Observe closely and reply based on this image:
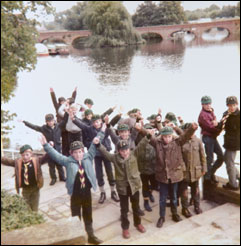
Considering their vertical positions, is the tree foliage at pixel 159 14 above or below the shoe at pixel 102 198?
above

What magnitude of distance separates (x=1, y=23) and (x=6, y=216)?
2.23 metres

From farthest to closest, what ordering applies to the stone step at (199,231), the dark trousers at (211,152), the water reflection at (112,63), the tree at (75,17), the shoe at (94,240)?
the tree at (75,17) → the water reflection at (112,63) → the dark trousers at (211,152) → the shoe at (94,240) → the stone step at (199,231)

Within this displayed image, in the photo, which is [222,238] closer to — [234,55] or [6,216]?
[6,216]

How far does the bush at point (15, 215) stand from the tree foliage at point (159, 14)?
2097 inches

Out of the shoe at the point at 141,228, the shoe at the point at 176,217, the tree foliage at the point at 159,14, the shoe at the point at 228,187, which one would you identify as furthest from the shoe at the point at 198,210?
the tree foliage at the point at 159,14

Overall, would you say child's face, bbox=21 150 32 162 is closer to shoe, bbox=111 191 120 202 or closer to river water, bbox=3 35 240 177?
shoe, bbox=111 191 120 202

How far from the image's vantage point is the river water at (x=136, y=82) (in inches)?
917

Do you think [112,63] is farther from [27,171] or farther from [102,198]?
[27,171]

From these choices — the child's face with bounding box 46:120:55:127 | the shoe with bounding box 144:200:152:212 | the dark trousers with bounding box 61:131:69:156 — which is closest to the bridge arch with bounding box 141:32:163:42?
the dark trousers with bounding box 61:131:69:156

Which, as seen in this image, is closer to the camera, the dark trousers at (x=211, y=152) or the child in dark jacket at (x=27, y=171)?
the child in dark jacket at (x=27, y=171)

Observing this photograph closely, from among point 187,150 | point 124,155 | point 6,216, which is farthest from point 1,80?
point 187,150

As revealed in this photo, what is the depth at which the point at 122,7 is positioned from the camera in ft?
146

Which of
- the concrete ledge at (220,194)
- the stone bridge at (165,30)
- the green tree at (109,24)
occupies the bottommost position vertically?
the concrete ledge at (220,194)

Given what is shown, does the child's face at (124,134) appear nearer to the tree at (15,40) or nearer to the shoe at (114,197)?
the shoe at (114,197)
